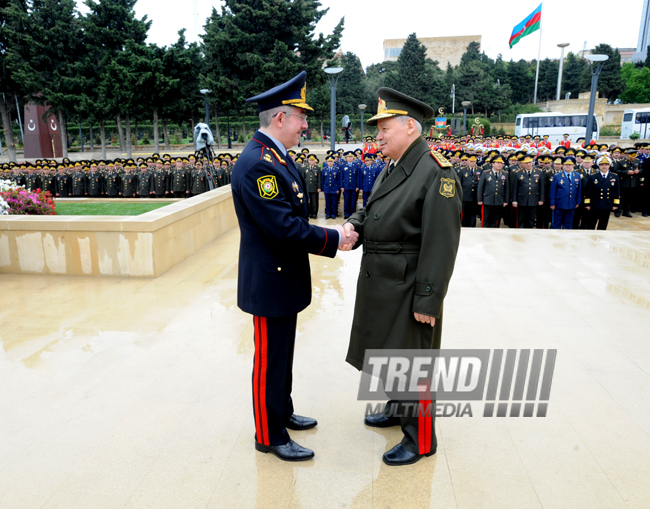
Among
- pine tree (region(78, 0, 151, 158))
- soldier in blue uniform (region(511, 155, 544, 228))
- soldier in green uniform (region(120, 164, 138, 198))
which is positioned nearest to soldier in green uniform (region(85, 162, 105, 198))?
soldier in green uniform (region(120, 164, 138, 198))

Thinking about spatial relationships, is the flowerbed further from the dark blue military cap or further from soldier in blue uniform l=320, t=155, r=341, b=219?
soldier in blue uniform l=320, t=155, r=341, b=219

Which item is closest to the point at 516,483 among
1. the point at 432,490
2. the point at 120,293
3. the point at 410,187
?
the point at 432,490

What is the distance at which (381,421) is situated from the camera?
9.93 ft

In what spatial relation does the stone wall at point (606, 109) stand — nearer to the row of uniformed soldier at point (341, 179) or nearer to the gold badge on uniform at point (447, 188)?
the row of uniformed soldier at point (341, 179)

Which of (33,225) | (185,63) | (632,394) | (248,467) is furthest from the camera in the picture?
(185,63)

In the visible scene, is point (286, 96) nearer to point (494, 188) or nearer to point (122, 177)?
point (494, 188)

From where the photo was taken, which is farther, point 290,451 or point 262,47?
point 262,47

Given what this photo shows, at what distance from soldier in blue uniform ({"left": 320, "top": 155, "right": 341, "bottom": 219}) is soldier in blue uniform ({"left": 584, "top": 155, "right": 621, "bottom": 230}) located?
5.82 metres

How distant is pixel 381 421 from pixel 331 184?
33.5 ft

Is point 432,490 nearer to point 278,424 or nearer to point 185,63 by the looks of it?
point 278,424

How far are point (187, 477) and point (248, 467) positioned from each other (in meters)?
0.32

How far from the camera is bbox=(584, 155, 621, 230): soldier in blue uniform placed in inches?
410

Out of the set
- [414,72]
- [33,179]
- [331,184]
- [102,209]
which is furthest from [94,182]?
[414,72]

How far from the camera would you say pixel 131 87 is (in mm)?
29719
